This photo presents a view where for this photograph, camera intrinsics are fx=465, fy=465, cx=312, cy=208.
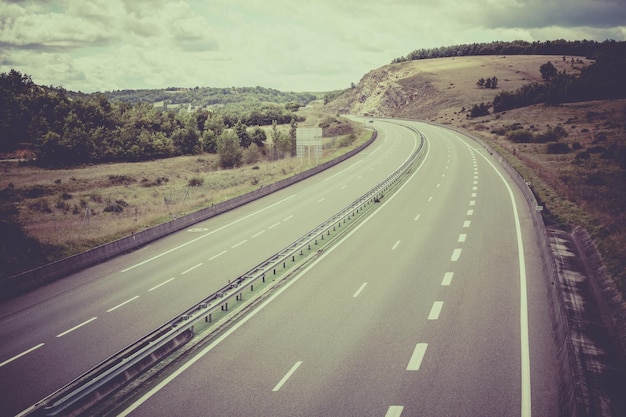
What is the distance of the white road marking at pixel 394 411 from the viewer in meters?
9.71

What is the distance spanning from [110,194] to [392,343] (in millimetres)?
51869

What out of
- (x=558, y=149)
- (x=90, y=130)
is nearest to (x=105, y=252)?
(x=558, y=149)

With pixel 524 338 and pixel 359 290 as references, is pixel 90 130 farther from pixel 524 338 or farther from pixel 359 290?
pixel 524 338

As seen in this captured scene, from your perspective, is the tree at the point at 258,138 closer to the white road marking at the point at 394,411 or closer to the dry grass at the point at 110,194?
the dry grass at the point at 110,194

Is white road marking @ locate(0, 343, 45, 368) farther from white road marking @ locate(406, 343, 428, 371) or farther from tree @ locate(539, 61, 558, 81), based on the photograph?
tree @ locate(539, 61, 558, 81)

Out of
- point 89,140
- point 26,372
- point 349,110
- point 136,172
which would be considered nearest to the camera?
point 26,372

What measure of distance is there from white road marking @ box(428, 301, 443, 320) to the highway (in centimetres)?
6

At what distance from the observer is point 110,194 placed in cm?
5703

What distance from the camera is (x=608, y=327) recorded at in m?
13.7

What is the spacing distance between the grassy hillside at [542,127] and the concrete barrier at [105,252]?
21880mm

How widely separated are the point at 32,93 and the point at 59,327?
338 ft

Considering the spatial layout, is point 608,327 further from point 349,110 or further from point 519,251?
point 349,110

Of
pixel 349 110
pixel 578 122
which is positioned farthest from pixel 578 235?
pixel 349 110

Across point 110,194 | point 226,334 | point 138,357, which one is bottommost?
point 110,194
